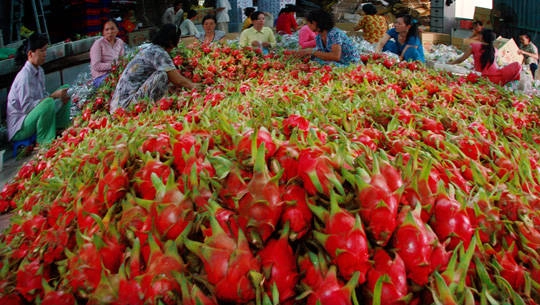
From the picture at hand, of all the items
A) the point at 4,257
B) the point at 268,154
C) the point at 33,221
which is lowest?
the point at 4,257

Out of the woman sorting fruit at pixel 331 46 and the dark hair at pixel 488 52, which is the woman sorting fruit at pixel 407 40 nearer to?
the dark hair at pixel 488 52

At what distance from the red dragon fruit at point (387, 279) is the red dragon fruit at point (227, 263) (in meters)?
0.25

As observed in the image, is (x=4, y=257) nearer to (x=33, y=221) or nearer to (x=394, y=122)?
(x=33, y=221)

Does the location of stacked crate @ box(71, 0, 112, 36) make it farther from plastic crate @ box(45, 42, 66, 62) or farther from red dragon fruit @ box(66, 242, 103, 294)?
red dragon fruit @ box(66, 242, 103, 294)

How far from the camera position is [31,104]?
5164 millimetres

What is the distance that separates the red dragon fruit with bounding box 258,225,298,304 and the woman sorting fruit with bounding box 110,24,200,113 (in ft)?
11.5

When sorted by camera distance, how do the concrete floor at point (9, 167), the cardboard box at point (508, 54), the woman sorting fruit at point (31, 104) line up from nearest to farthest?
the concrete floor at point (9, 167)
the woman sorting fruit at point (31, 104)
the cardboard box at point (508, 54)

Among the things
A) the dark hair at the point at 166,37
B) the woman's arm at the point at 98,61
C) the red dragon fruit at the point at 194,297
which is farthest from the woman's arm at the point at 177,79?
the red dragon fruit at the point at 194,297

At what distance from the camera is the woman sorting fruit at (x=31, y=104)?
5.08 m

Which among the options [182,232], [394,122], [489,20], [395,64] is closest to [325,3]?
[489,20]

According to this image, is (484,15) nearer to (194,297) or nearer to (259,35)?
(259,35)

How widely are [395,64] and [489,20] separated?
6.70m

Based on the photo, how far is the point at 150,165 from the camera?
131 centimetres

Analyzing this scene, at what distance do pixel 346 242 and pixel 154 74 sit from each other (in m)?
3.83
